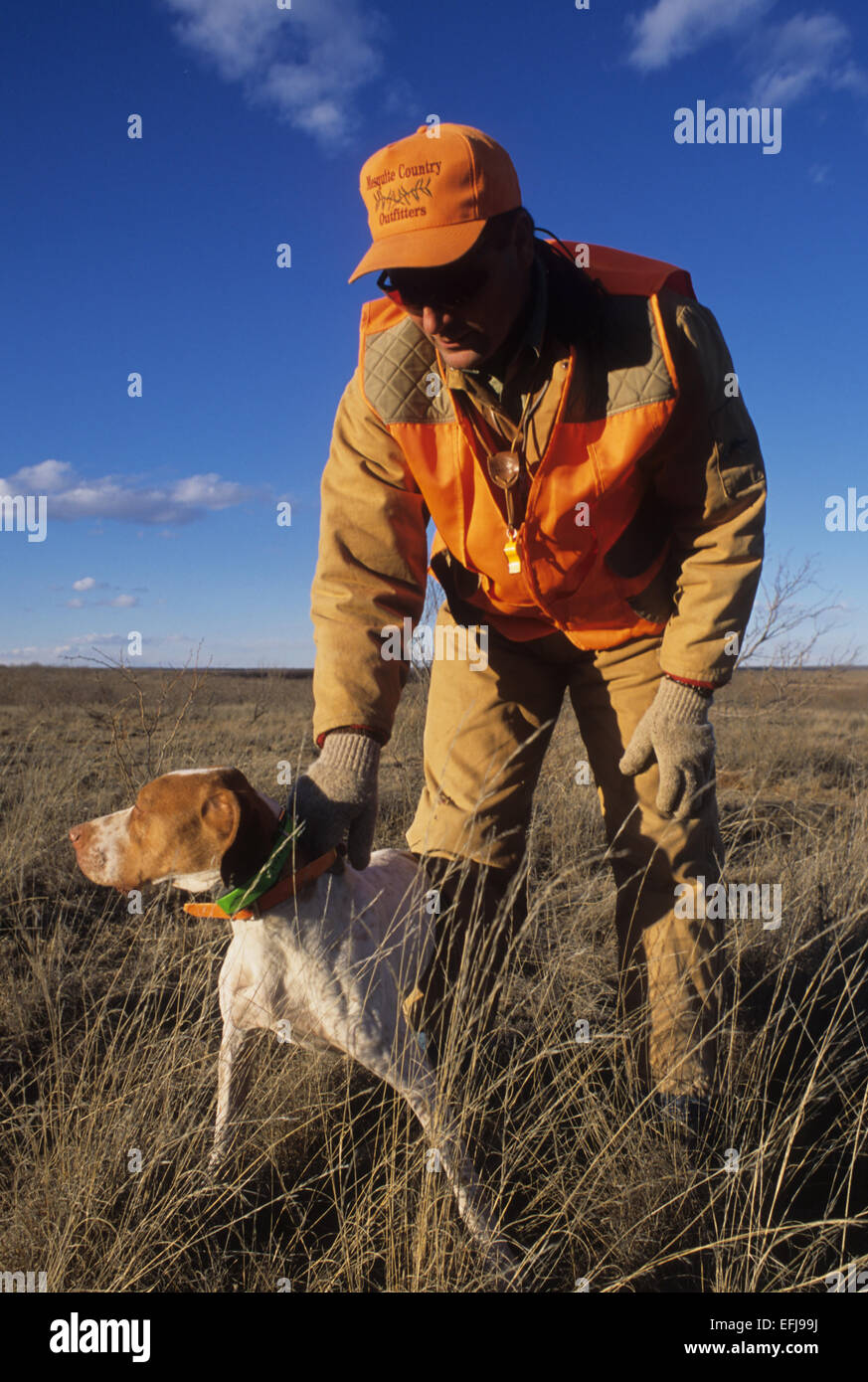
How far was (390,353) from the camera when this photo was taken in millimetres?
2184

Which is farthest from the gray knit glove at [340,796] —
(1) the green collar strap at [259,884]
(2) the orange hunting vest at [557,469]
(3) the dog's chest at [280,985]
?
(2) the orange hunting vest at [557,469]

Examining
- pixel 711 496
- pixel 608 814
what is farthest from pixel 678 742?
pixel 711 496

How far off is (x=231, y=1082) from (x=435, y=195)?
2.24 meters

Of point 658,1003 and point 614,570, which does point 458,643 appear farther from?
point 658,1003

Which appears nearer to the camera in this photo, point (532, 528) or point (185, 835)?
point (185, 835)

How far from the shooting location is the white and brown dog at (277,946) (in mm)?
1945

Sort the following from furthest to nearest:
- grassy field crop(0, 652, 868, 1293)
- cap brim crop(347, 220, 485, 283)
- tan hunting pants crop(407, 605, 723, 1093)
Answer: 1. tan hunting pants crop(407, 605, 723, 1093)
2. cap brim crop(347, 220, 485, 283)
3. grassy field crop(0, 652, 868, 1293)

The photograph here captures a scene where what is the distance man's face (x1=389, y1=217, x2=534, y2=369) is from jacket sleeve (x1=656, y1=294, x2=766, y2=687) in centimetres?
39

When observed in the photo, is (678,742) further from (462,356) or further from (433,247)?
(433,247)

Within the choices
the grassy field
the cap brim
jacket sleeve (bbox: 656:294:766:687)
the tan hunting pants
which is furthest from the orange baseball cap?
the grassy field

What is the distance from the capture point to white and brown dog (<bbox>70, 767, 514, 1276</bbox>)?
195 cm

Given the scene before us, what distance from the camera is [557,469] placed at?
2.07m

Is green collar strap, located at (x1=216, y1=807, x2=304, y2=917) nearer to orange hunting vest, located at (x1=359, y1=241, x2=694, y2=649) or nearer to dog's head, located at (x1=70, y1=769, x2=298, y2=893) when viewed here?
dog's head, located at (x1=70, y1=769, x2=298, y2=893)
